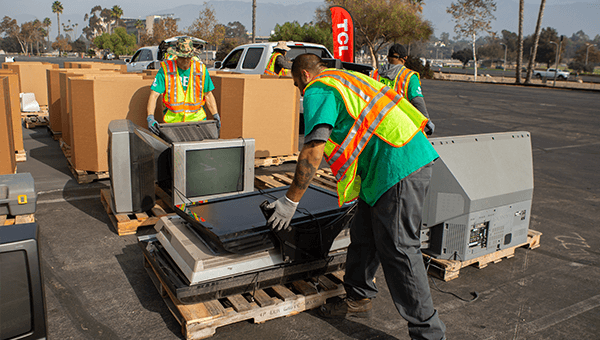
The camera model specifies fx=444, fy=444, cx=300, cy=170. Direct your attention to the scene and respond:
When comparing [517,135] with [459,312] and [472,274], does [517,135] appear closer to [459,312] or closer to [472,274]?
[472,274]

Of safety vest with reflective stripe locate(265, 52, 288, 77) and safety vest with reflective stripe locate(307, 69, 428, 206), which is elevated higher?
safety vest with reflective stripe locate(265, 52, 288, 77)

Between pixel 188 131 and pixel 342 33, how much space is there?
172 inches

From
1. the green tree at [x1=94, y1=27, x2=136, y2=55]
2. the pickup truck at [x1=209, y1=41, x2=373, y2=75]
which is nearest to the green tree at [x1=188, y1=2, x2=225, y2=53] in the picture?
the green tree at [x1=94, y1=27, x2=136, y2=55]

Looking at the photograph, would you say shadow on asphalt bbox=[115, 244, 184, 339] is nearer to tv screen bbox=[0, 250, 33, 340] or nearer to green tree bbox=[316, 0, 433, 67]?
tv screen bbox=[0, 250, 33, 340]

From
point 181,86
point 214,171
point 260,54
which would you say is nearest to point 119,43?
point 260,54

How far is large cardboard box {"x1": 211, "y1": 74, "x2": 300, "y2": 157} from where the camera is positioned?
6328 mm

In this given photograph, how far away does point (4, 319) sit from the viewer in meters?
1.60

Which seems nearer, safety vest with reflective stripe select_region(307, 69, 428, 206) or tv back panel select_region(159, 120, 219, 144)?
safety vest with reflective stripe select_region(307, 69, 428, 206)

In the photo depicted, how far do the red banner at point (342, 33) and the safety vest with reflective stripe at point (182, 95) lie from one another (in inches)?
140

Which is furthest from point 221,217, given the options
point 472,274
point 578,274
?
point 578,274

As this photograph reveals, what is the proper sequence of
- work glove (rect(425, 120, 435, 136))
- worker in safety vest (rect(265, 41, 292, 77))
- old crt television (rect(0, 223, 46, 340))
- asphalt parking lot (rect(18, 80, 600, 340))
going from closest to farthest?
1. old crt television (rect(0, 223, 46, 340))
2. asphalt parking lot (rect(18, 80, 600, 340))
3. work glove (rect(425, 120, 435, 136))
4. worker in safety vest (rect(265, 41, 292, 77))

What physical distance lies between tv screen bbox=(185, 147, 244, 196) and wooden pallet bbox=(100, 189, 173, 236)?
555 millimetres

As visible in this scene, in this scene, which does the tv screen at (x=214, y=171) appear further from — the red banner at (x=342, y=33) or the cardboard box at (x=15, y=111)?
the red banner at (x=342, y=33)

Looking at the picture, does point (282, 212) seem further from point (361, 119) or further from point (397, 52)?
point (397, 52)
